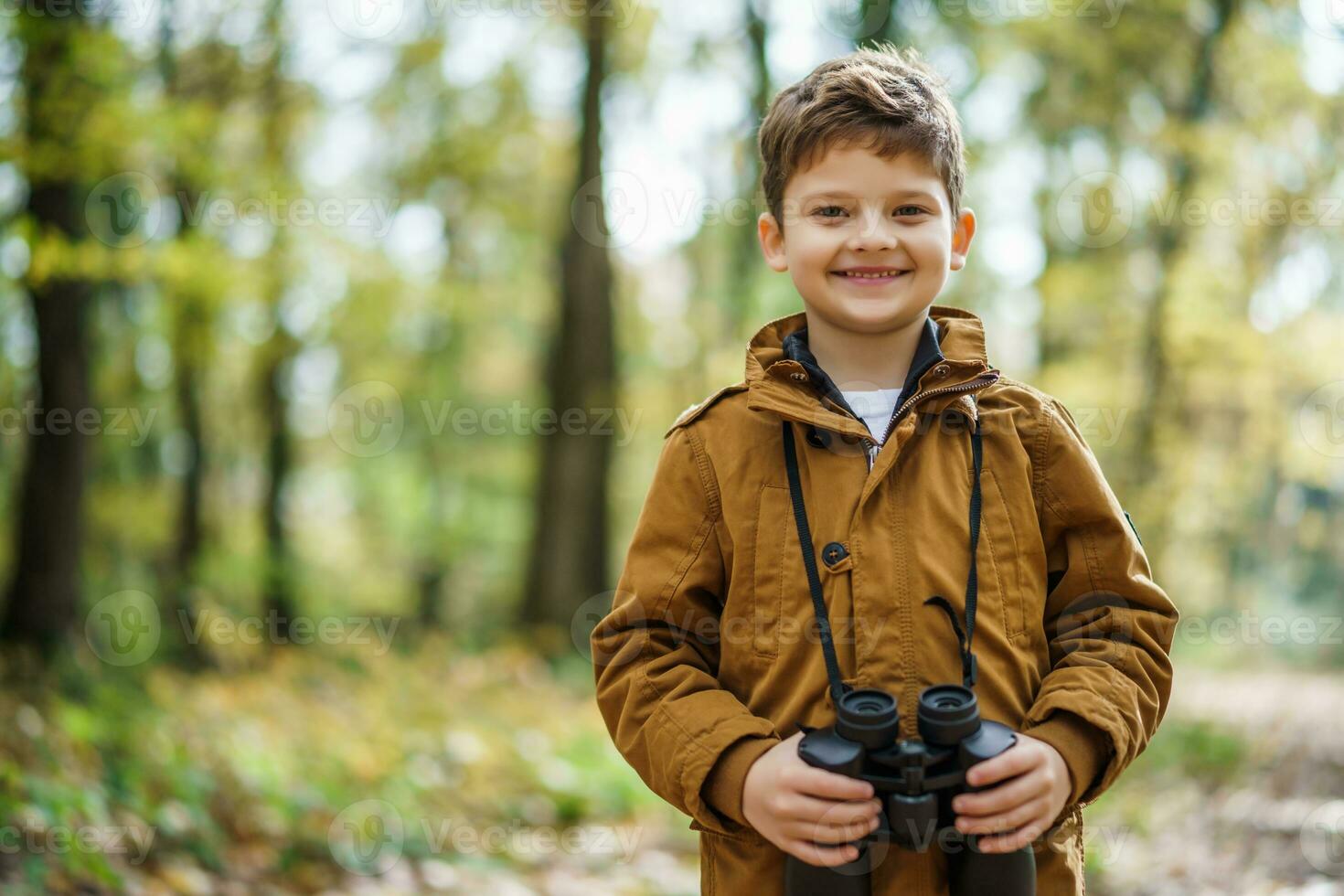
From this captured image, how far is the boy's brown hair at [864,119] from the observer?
182 centimetres

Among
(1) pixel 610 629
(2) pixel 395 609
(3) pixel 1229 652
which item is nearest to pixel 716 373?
(1) pixel 610 629

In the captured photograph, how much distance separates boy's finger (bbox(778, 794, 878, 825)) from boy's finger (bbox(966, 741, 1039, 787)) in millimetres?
153

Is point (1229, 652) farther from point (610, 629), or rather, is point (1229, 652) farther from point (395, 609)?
point (610, 629)

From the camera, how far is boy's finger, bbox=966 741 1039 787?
1521 millimetres

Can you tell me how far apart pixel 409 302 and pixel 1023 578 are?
12.6 metres
